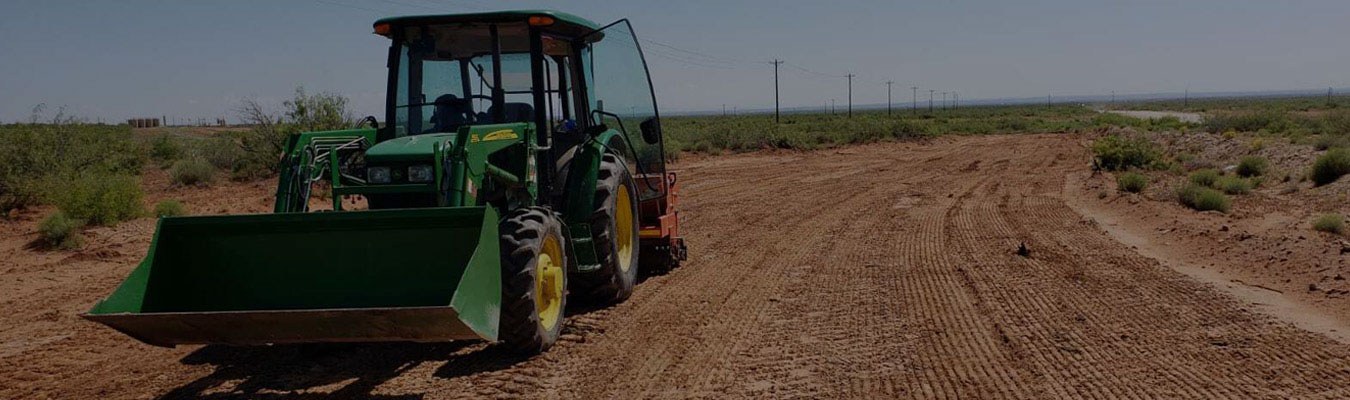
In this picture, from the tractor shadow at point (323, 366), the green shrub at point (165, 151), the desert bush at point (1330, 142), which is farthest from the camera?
the green shrub at point (165, 151)

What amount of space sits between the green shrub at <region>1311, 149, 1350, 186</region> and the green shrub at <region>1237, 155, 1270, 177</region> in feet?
6.84

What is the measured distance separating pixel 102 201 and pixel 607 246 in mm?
9834

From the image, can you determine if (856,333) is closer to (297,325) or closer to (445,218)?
(445,218)

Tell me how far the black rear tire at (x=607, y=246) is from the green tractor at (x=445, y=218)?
0.01m

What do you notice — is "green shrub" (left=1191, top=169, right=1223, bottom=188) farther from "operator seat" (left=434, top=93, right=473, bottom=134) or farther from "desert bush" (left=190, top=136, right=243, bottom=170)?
"desert bush" (left=190, top=136, right=243, bottom=170)

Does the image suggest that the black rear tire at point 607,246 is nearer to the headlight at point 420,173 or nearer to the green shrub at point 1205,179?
the headlight at point 420,173

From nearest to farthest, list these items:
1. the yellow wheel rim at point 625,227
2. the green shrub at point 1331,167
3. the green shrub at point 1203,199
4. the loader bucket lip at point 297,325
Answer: the loader bucket lip at point 297,325, the yellow wheel rim at point 625,227, the green shrub at point 1203,199, the green shrub at point 1331,167

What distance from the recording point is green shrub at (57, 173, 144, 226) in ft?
43.0

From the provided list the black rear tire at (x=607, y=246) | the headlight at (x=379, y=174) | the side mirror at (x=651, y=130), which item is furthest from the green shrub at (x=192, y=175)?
the headlight at (x=379, y=174)

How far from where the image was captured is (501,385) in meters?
5.21

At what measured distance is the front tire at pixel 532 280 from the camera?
17.2 feet

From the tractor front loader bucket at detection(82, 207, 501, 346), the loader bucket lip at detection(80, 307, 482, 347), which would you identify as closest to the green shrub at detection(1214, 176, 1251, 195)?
the tractor front loader bucket at detection(82, 207, 501, 346)

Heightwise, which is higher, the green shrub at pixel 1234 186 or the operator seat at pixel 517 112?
the operator seat at pixel 517 112

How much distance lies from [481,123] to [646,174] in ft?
6.84
